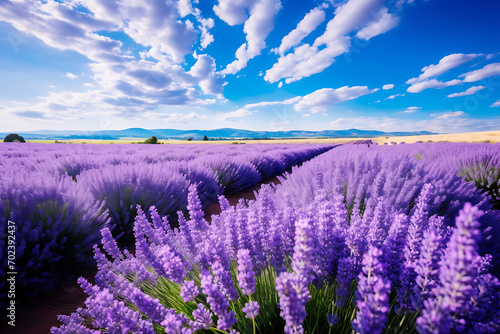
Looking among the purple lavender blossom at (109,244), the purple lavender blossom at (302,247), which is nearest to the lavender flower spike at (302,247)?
the purple lavender blossom at (302,247)

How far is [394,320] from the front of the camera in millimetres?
943

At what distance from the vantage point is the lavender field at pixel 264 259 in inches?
22.8

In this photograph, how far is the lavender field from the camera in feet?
1.90

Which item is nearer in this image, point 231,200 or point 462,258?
point 462,258

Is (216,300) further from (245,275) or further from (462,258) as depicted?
(462,258)

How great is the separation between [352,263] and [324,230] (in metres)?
0.15

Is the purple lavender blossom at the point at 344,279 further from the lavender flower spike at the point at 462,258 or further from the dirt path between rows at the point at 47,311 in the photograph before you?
the dirt path between rows at the point at 47,311

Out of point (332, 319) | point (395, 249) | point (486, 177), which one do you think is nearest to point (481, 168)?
point (486, 177)

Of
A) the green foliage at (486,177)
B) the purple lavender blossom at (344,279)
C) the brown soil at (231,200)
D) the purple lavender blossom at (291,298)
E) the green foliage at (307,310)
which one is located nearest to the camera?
the purple lavender blossom at (291,298)

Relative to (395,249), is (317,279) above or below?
below

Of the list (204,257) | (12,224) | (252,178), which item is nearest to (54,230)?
(12,224)

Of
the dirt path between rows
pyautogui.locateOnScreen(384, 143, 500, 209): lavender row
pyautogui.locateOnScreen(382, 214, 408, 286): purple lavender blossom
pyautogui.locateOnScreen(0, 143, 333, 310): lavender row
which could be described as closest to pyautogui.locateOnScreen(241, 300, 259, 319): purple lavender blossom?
pyautogui.locateOnScreen(382, 214, 408, 286): purple lavender blossom

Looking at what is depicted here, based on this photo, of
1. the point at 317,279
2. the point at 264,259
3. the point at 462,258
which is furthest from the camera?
the point at 264,259

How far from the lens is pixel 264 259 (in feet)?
3.52
